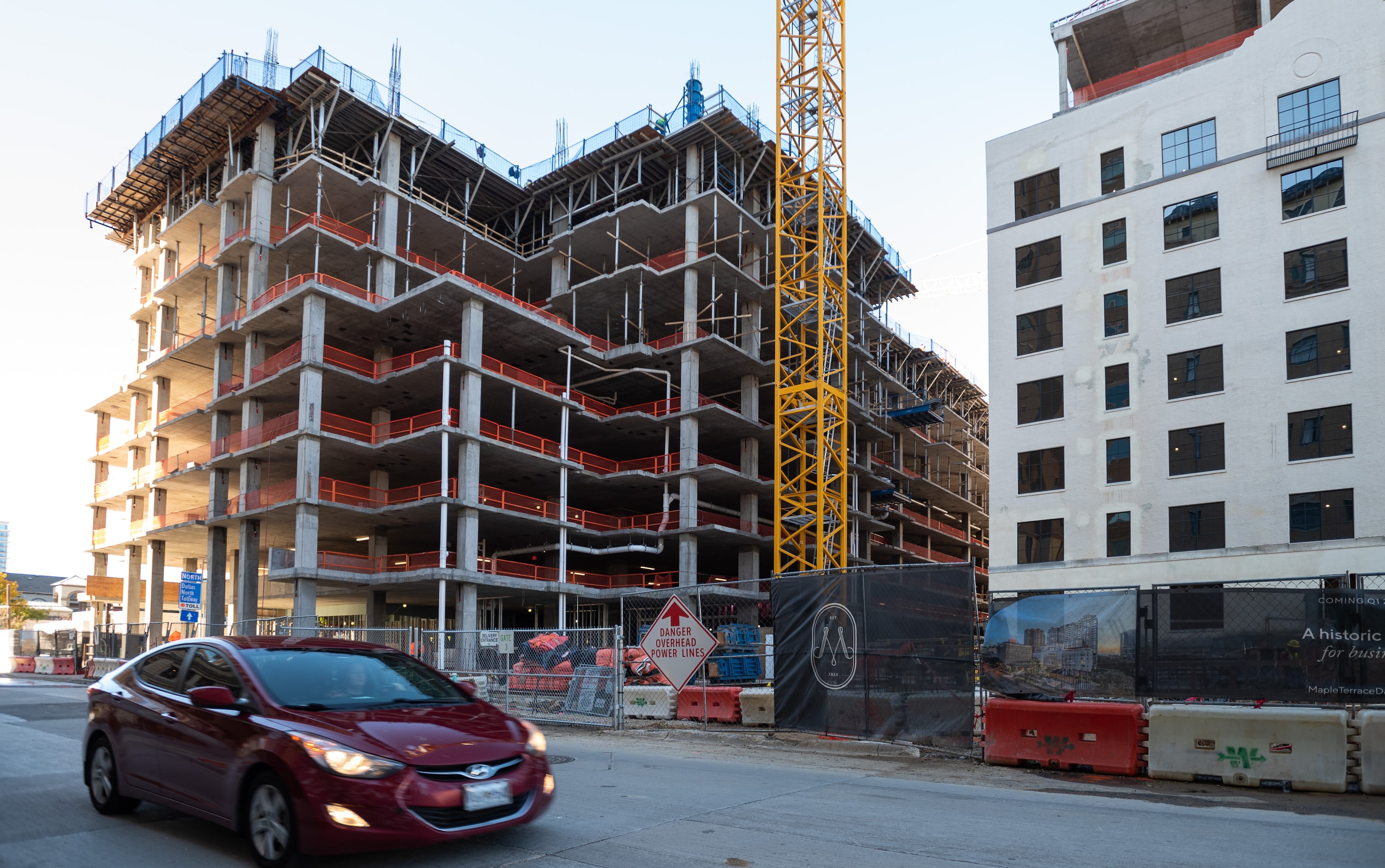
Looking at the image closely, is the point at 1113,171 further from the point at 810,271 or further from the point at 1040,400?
the point at 810,271

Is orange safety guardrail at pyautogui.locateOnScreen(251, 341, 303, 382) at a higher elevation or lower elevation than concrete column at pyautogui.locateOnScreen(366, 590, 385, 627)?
higher

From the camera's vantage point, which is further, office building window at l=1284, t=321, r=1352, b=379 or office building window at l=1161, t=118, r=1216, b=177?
office building window at l=1161, t=118, r=1216, b=177

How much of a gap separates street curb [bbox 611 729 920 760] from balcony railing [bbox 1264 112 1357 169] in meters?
31.7

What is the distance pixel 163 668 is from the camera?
8.20 m

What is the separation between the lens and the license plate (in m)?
6.58

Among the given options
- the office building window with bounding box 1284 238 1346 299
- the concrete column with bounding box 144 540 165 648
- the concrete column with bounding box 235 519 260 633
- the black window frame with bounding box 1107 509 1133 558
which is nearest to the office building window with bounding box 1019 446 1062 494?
the black window frame with bounding box 1107 509 1133 558

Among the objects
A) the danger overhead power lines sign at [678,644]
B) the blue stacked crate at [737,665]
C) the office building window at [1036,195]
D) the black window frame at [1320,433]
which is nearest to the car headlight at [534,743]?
the danger overhead power lines sign at [678,644]

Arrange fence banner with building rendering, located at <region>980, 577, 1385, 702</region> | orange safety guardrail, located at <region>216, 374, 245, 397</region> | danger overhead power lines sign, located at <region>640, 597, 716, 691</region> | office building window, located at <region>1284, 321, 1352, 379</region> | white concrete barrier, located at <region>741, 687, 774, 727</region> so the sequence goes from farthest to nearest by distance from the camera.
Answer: orange safety guardrail, located at <region>216, 374, 245, 397</region> → office building window, located at <region>1284, 321, 1352, 379</region> → white concrete barrier, located at <region>741, 687, 774, 727</region> → danger overhead power lines sign, located at <region>640, 597, 716, 691</region> → fence banner with building rendering, located at <region>980, 577, 1385, 702</region>

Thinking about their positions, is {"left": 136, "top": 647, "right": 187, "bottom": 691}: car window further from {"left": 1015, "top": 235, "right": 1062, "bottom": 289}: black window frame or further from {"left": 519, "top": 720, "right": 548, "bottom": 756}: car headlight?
{"left": 1015, "top": 235, "right": 1062, "bottom": 289}: black window frame

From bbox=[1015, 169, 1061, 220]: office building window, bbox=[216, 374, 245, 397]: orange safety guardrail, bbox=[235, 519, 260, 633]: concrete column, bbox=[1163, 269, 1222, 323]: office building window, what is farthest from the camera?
bbox=[216, 374, 245, 397]: orange safety guardrail

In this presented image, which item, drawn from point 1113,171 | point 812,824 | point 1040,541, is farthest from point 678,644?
point 1113,171

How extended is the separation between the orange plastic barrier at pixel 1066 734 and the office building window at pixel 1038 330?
3033cm

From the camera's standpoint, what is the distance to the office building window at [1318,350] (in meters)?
34.3

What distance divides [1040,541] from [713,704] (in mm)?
24659
